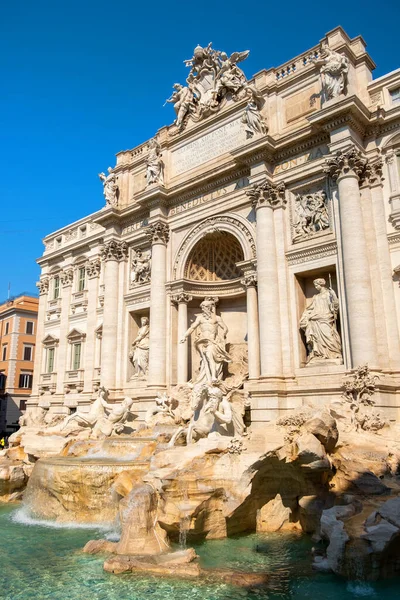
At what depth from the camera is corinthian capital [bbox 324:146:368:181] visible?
621 inches

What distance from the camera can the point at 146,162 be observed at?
23562 millimetres

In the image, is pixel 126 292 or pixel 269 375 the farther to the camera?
pixel 126 292

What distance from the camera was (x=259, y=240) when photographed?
58.0ft

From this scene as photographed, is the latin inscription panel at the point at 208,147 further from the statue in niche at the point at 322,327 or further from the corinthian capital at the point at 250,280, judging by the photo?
the statue in niche at the point at 322,327

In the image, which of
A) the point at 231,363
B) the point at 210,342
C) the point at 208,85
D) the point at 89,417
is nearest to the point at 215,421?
the point at 210,342

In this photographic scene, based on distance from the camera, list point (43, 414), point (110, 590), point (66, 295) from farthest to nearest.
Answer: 1. point (66, 295)
2. point (43, 414)
3. point (110, 590)

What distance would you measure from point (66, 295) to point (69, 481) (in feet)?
59.7

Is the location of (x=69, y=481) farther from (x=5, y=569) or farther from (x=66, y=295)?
(x=66, y=295)

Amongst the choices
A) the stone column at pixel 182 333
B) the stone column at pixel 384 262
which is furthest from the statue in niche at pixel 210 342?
the stone column at pixel 384 262

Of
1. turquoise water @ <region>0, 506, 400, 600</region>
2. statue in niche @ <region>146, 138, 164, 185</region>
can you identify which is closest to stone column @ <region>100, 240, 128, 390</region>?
statue in niche @ <region>146, 138, 164, 185</region>

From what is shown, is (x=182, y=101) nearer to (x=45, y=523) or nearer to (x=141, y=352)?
(x=141, y=352)

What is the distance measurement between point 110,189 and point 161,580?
20.1 metres

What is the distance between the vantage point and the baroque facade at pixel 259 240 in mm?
15586

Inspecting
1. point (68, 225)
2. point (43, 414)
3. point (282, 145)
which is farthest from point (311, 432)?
point (68, 225)
